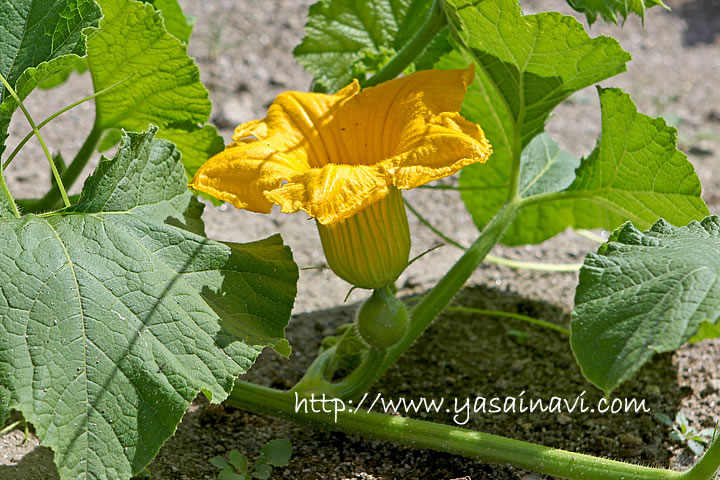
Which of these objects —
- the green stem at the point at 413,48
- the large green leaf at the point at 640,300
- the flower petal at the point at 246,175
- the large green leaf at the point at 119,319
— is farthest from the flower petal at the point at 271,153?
the large green leaf at the point at 640,300

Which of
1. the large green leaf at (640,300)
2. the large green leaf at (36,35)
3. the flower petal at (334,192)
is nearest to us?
the large green leaf at (640,300)

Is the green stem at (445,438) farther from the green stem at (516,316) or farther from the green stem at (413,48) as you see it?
the green stem at (413,48)

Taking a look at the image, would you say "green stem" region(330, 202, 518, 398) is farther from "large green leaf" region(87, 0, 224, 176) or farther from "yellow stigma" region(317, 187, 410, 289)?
"large green leaf" region(87, 0, 224, 176)

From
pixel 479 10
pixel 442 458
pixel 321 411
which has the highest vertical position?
pixel 479 10

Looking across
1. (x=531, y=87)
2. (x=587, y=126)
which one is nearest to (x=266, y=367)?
(x=531, y=87)

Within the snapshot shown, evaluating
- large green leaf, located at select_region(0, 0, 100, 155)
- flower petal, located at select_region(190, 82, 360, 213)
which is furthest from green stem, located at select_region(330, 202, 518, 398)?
large green leaf, located at select_region(0, 0, 100, 155)

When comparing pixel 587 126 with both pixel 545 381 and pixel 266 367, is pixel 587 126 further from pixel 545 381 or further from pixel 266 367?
pixel 266 367
